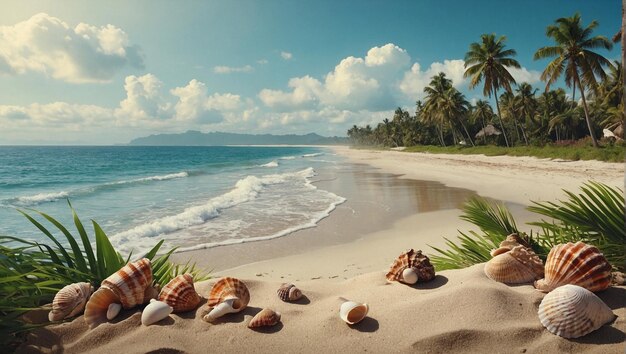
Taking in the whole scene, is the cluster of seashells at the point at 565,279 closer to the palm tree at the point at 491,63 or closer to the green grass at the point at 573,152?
the green grass at the point at 573,152

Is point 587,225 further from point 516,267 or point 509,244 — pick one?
point 516,267

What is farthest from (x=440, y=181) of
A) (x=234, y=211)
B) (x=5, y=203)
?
(x=5, y=203)

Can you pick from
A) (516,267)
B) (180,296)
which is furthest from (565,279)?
(180,296)

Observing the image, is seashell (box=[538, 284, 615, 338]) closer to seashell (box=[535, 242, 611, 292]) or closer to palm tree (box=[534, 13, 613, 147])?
seashell (box=[535, 242, 611, 292])

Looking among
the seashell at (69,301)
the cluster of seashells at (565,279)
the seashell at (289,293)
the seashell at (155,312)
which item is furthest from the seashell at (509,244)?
the seashell at (69,301)

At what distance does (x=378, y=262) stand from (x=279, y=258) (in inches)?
90.7

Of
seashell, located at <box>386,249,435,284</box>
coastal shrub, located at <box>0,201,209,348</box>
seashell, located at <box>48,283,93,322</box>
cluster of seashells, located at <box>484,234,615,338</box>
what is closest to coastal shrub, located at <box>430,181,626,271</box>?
cluster of seashells, located at <box>484,234,615,338</box>

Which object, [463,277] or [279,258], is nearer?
[463,277]

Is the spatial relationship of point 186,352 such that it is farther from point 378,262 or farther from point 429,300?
point 378,262

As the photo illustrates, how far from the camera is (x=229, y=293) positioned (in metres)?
2.22

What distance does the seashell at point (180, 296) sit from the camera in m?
2.15

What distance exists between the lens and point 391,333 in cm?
192

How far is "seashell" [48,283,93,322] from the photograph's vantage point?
6.60 ft

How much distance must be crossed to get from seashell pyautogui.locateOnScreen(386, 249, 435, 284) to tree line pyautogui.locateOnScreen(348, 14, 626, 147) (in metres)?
30.4
